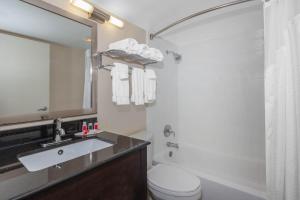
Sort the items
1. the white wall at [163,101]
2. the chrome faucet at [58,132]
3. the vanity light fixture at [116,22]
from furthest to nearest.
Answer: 1. the white wall at [163,101]
2. the vanity light fixture at [116,22]
3. the chrome faucet at [58,132]

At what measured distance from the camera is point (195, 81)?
2498mm

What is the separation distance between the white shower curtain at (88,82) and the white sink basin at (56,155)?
14.6 inches

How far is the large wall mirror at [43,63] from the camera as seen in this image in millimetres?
1091

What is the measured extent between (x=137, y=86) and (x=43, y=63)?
879 millimetres

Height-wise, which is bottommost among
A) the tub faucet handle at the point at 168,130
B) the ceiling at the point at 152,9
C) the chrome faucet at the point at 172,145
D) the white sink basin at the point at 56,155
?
the chrome faucet at the point at 172,145

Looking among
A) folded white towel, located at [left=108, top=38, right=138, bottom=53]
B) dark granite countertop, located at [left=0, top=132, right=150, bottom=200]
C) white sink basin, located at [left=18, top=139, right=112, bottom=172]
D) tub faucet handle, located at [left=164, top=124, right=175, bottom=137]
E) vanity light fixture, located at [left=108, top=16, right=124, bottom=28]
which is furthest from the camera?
tub faucet handle, located at [left=164, top=124, right=175, bottom=137]

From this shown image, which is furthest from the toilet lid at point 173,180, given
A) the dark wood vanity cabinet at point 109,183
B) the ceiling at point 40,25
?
the ceiling at point 40,25

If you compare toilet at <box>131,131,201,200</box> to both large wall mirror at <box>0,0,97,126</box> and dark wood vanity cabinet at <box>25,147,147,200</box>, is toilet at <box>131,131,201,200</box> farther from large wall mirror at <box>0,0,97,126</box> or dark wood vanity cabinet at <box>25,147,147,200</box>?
large wall mirror at <box>0,0,97,126</box>

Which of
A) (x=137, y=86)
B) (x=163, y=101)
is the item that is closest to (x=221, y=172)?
(x=163, y=101)

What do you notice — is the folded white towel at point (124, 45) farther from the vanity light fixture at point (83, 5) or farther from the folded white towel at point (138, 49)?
the vanity light fixture at point (83, 5)

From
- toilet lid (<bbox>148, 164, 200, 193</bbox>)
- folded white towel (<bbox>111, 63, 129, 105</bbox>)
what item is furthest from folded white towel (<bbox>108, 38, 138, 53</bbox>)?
toilet lid (<bbox>148, 164, 200, 193</bbox>)

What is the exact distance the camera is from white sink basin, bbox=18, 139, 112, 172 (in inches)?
38.1

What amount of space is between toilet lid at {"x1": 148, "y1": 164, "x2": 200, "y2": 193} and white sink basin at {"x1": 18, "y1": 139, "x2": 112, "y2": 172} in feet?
1.95

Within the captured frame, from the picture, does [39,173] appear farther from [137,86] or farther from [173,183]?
[137,86]
